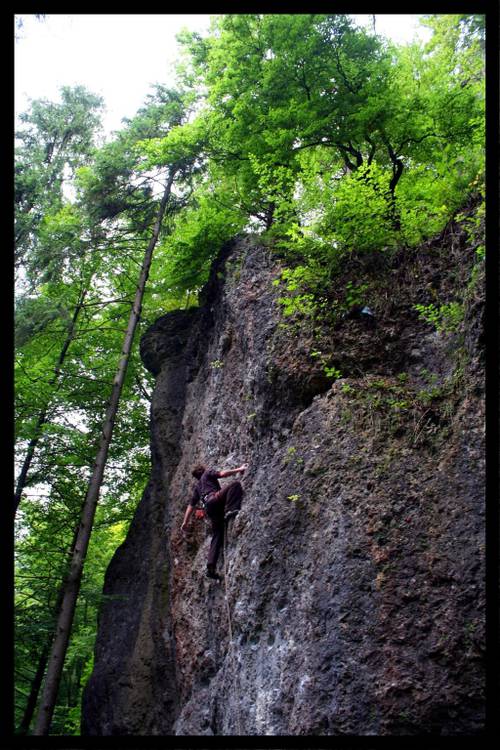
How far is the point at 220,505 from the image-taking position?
10016mm

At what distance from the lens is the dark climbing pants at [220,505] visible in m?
9.94

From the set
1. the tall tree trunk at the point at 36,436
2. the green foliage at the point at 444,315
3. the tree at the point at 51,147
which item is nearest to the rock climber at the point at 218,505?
the green foliage at the point at 444,315

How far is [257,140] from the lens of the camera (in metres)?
12.8

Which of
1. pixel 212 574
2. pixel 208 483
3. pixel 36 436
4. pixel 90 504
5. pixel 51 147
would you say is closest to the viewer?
pixel 212 574

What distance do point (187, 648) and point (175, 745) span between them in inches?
331

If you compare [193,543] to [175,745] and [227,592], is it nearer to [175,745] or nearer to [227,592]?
[227,592]

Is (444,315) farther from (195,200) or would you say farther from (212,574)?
(195,200)

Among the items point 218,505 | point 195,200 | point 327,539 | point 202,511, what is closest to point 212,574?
point 218,505

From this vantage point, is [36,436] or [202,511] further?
[36,436]

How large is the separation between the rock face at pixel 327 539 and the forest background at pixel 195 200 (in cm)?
55

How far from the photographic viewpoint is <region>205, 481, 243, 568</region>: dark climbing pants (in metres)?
9.94

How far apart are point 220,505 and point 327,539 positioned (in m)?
3.09

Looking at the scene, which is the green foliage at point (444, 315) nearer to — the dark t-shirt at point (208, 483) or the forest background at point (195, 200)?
the forest background at point (195, 200)

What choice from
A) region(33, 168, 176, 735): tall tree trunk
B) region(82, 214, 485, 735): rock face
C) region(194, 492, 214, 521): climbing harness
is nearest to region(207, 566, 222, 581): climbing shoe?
region(82, 214, 485, 735): rock face
